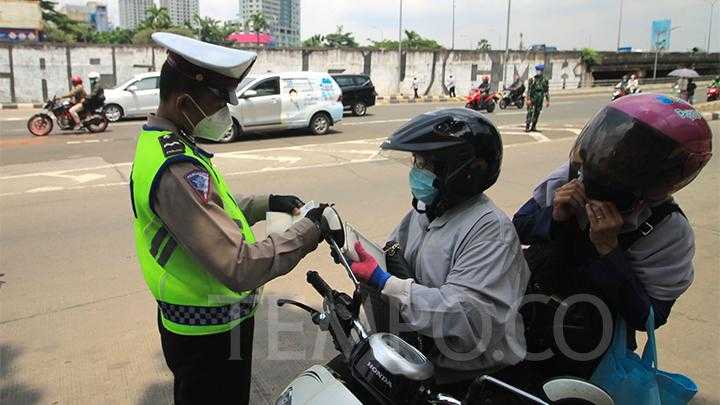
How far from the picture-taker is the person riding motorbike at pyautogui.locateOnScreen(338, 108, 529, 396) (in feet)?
5.09

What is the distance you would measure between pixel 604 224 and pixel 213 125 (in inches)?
50.2

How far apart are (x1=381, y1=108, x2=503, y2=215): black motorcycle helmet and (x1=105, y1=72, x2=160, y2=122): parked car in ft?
53.5

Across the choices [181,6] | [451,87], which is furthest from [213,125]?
[181,6]

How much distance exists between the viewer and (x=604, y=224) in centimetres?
162

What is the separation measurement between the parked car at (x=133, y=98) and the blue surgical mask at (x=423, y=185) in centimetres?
1624

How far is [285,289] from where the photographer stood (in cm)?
429

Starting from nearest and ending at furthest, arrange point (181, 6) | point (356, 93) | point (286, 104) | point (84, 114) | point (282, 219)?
1. point (282, 219)
2. point (286, 104)
3. point (84, 114)
4. point (356, 93)
5. point (181, 6)

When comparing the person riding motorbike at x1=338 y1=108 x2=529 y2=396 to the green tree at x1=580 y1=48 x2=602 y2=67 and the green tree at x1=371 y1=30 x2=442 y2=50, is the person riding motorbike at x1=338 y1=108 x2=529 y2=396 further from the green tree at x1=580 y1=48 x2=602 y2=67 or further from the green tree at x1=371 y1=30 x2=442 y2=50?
the green tree at x1=371 y1=30 x2=442 y2=50

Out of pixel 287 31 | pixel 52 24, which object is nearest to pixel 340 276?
pixel 52 24

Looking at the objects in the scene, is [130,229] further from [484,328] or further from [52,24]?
[52,24]

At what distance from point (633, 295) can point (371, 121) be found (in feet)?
51.8

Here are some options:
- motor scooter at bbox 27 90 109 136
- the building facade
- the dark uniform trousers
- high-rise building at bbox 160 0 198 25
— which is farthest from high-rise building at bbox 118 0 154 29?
the dark uniform trousers

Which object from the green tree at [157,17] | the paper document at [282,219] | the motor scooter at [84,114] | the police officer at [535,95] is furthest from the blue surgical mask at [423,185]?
the green tree at [157,17]

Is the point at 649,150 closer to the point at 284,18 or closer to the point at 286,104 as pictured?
the point at 286,104
